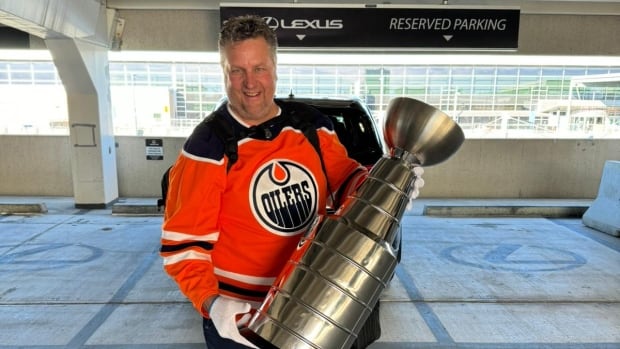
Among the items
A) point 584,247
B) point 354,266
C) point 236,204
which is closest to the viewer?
point 354,266

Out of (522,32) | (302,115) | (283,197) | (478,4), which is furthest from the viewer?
(522,32)

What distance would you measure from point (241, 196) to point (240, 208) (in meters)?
0.04

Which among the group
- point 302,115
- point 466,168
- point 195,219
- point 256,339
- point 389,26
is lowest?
point 466,168

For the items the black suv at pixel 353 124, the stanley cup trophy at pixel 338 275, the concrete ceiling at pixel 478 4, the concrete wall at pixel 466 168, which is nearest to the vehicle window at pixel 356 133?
the black suv at pixel 353 124

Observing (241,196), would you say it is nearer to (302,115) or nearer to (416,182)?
(302,115)

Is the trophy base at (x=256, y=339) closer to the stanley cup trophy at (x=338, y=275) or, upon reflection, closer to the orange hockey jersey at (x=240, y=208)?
the stanley cup trophy at (x=338, y=275)

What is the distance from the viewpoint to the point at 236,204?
4.16 ft

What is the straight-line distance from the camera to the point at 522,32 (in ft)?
21.8

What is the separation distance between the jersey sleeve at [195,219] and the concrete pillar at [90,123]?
5.66 meters

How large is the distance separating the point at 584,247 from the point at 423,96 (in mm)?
4453

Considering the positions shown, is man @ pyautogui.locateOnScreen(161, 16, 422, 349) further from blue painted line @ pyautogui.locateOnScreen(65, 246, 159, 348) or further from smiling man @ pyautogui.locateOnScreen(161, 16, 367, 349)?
blue painted line @ pyautogui.locateOnScreen(65, 246, 159, 348)

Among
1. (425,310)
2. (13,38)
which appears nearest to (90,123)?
(13,38)

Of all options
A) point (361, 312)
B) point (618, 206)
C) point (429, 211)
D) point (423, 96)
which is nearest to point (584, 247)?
point (618, 206)

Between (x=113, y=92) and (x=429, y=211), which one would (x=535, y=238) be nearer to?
(x=429, y=211)
